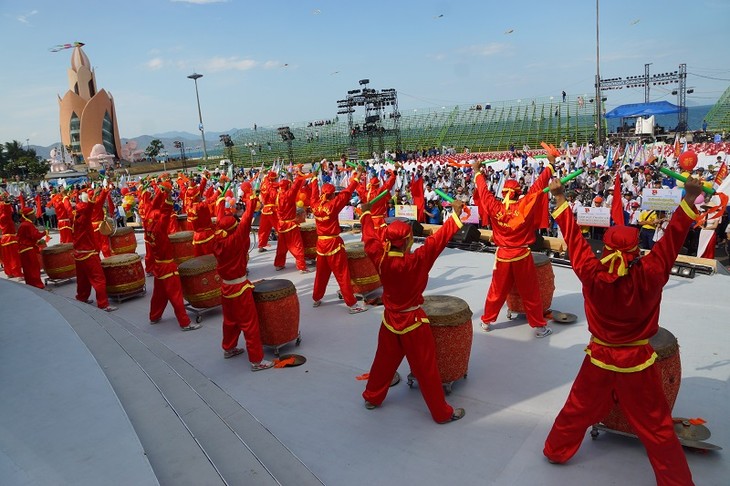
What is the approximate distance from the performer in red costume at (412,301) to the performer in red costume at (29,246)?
294 inches

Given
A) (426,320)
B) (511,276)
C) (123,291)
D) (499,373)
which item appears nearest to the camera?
(426,320)

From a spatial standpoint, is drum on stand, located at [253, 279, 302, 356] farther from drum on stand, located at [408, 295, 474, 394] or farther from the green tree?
the green tree

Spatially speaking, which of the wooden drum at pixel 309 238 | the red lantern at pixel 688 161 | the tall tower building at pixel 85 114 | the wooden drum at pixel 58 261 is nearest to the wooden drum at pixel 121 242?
the wooden drum at pixel 58 261

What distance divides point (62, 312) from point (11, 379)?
161cm

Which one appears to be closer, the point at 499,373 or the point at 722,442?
the point at 722,442

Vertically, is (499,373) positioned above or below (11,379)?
below

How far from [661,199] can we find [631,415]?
19.0ft

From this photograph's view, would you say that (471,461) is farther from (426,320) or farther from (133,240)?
(133,240)

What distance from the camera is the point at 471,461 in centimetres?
327

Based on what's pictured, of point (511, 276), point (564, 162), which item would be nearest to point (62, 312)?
point (511, 276)

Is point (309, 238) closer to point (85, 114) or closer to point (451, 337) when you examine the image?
point (451, 337)

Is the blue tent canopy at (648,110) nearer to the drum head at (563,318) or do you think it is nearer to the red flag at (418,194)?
the red flag at (418,194)

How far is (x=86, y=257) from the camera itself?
724 cm

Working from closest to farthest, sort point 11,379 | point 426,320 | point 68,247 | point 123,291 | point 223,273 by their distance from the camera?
point 11,379
point 426,320
point 223,273
point 123,291
point 68,247
